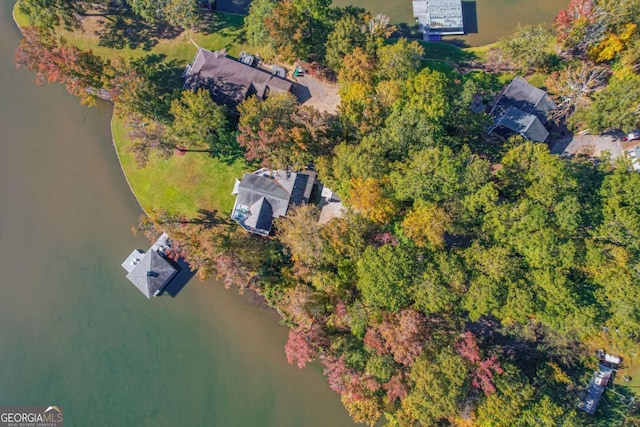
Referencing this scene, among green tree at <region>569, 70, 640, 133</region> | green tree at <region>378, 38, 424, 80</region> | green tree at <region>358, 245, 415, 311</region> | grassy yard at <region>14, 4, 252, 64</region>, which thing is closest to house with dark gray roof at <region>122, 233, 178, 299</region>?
grassy yard at <region>14, 4, 252, 64</region>

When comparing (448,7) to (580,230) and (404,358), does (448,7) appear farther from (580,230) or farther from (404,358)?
(404,358)

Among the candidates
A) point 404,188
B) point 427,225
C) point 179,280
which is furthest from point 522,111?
point 179,280

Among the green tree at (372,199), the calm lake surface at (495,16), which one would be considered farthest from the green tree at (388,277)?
the calm lake surface at (495,16)

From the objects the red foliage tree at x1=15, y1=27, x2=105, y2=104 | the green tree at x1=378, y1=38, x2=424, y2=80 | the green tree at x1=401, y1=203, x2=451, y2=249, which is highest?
the green tree at x1=378, y1=38, x2=424, y2=80

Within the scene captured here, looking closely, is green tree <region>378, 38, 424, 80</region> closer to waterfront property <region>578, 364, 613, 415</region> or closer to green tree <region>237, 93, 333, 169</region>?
green tree <region>237, 93, 333, 169</region>

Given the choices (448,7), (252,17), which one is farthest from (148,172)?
(448,7)

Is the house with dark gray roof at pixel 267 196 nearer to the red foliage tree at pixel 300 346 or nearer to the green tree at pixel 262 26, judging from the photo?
the red foliage tree at pixel 300 346

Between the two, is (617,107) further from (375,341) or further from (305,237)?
(305,237)
